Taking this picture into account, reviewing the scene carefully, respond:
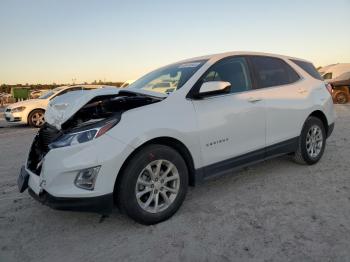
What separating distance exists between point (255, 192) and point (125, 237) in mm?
1733

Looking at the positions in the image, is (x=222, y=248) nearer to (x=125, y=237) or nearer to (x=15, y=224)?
(x=125, y=237)

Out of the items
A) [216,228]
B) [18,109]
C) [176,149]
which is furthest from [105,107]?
[18,109]

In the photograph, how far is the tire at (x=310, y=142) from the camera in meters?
4.84

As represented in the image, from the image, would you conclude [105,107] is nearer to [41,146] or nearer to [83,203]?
[41,146]

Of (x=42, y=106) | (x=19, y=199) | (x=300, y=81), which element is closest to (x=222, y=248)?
(x=19, y=199)

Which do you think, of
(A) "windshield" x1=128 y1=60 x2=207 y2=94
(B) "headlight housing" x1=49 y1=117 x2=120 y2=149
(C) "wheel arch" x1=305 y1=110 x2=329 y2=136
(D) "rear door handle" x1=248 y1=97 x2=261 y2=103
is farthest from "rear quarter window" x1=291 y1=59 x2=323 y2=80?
(B) "headlight housing" x1=49 y1=117 x2=120 y2=149

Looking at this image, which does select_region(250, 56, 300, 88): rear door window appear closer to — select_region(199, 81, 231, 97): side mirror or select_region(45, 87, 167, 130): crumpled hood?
select_region(199, 81, 231, 97): side mirror

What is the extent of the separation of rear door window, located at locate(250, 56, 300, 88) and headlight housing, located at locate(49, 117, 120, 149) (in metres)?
2.14

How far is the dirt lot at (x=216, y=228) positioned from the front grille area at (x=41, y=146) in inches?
22.9

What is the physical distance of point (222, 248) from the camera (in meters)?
2.78

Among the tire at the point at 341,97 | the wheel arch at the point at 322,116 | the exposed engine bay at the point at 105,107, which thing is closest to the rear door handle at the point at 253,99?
the exposed engine bay at the point at 105,107

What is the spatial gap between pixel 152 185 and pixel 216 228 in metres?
0.73

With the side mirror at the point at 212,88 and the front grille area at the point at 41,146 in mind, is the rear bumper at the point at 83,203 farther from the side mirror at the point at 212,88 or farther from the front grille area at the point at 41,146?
the side mirror at the point at 212,88

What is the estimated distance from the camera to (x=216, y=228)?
124 inches
